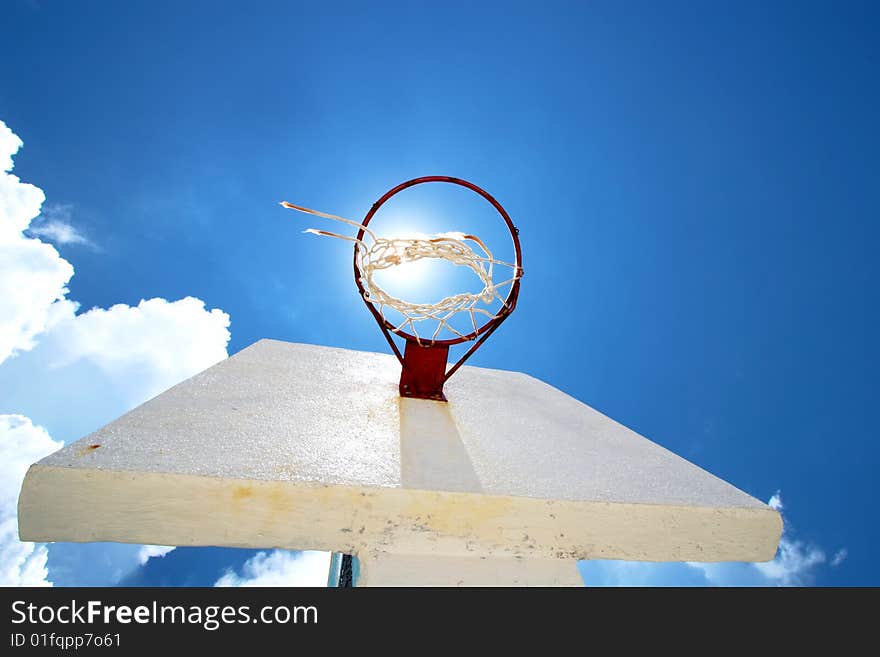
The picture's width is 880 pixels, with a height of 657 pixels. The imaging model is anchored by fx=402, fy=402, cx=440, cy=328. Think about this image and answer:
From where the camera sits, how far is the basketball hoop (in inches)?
61.1

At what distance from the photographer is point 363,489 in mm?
874

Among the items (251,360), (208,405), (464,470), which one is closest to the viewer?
(464,470)

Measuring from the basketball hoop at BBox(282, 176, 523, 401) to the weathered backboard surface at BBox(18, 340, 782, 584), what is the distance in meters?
0.26

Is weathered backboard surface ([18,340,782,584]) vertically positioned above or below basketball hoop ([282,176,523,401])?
below

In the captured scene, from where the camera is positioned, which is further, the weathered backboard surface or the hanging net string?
the hanging net string

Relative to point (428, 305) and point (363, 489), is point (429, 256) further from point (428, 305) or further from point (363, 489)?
point (363, 489)


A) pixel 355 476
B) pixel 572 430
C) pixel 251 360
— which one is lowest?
pixel 355 476

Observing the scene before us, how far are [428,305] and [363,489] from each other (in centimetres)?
89

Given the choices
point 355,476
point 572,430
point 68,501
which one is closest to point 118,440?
point 68,501

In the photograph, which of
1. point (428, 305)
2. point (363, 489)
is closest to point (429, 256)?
point (428, 305)

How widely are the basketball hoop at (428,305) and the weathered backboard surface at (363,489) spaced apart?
0.26 m
